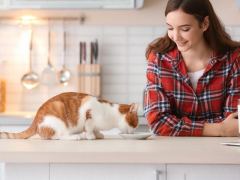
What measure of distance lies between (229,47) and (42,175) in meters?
1.14

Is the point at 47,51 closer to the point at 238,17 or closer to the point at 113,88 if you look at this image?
the point at 113,88

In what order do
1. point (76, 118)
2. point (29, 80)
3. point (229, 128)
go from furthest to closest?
1. point (29, 80)
2. point (229, 128)
3. point (76, 118)

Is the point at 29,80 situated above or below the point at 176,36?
below

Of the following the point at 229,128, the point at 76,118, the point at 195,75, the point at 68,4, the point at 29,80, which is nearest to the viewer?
the point at 76,118

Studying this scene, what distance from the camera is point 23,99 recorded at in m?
3.16

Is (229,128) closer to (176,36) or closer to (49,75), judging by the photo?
(176,36)

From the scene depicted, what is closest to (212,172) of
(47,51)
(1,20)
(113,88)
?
(113,88)

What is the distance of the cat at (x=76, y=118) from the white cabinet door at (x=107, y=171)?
245 mm

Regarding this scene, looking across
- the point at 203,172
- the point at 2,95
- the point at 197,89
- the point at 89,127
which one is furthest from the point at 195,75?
the point at 2,95

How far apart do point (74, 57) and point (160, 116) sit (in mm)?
1594

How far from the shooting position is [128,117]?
4.51 ft

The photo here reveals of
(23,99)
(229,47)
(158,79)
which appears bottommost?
(23,99)

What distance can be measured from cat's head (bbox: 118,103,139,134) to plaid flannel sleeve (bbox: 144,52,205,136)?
0.31m

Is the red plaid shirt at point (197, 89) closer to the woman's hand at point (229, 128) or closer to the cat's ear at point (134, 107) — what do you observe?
the woman's hand at point (229, 128)
